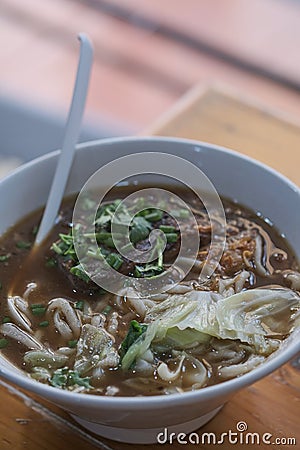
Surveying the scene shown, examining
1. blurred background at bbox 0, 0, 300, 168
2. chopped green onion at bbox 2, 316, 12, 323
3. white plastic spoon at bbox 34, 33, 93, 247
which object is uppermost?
blurred background at bbox 0, 0, 300, 168

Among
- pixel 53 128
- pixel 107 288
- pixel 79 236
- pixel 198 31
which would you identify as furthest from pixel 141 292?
pixel 198 31

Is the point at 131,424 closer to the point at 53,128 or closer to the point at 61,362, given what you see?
the point at 61,362

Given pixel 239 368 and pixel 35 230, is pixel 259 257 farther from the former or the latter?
pixel 35 230

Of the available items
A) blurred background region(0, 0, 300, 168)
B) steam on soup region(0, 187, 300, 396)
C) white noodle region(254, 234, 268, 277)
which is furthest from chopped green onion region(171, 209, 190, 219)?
blurred background region(0, 0, 300, 168)

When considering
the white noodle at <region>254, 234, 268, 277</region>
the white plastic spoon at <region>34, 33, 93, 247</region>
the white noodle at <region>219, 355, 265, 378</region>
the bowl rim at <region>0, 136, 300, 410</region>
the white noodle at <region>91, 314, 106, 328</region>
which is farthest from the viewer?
the white plastic spoon at <region>34, 33, 93, 247</region>

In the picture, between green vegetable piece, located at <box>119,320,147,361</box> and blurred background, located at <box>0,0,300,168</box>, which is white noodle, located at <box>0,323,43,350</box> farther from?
blurred background, located at <box>0,0,300,168</box>

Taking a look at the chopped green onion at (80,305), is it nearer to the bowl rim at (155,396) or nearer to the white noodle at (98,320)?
the white noodle at (98,320)

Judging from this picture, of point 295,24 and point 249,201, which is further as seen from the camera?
point 295,24

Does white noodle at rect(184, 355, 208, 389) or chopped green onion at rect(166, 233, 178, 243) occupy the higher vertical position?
chopped green onion at rect(166, 233, 178, 243)
